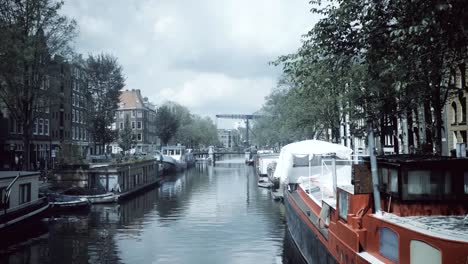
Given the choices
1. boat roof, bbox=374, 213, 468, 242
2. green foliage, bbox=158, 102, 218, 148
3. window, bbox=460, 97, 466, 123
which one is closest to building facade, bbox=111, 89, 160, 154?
green foliage, bbox=158, 102, 218, 148

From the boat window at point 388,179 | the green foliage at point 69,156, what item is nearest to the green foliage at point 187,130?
the green foliage at point 69,156

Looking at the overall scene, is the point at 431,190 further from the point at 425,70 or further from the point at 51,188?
the point at 51,188

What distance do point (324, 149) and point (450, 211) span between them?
17.3 metres

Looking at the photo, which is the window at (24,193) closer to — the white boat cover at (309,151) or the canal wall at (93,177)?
A: the canal wall at (93,177)

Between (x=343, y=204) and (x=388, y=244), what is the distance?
3.16 meters

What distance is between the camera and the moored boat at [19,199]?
89.2 ft

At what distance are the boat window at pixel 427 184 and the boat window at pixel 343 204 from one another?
8.43 feet

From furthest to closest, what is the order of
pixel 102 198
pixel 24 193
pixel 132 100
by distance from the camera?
pixel 132 100
pixel 102 198
pixel 24 193

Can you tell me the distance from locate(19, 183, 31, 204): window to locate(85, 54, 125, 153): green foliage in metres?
38.5

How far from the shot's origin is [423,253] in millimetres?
9281

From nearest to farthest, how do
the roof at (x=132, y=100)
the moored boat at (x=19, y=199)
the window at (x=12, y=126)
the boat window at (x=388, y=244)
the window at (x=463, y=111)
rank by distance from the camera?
the boat window at (x=388, y=244) < the moored boat at (x=19, y=199) < the window at (x=463, y=111) < the window at (x=12, y=126) < the roof at (x=132, y=100)

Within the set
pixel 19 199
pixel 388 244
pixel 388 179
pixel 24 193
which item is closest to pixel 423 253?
pixel 388 244

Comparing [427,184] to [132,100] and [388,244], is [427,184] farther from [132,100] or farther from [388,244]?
[132,100]

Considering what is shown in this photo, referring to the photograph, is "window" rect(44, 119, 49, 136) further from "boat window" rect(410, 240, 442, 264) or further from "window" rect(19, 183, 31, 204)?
"boat window" rect(410, 240, 442, 264)
